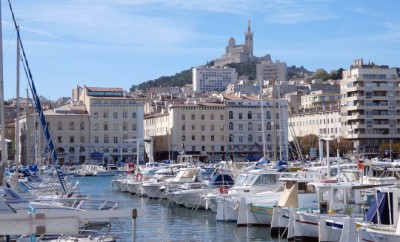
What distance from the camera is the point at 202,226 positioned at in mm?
33594

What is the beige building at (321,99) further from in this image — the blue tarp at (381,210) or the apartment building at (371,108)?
the blue tarp at (381,210)

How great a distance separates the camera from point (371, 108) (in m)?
101

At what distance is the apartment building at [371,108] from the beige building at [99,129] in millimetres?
29864

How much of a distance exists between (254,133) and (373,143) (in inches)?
843

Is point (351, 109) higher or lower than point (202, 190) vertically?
higher

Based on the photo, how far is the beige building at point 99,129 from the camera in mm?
115312

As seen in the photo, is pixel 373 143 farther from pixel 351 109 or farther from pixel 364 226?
pixel 364 226

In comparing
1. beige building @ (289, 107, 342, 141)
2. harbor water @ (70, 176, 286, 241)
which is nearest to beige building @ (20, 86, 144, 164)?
beige building @ (289, 107, 342, 141)

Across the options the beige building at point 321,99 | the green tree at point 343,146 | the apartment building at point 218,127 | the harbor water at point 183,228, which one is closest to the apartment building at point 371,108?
the green tree at point 343,146

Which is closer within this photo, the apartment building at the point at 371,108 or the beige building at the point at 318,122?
the apartment building at the point at 371,108

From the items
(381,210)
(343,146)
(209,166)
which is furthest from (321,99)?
(381,210)

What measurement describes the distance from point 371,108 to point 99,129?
1495 inches

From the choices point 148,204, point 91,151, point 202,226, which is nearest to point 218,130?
point 91,151

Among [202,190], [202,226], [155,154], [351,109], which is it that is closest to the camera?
[202,226]
